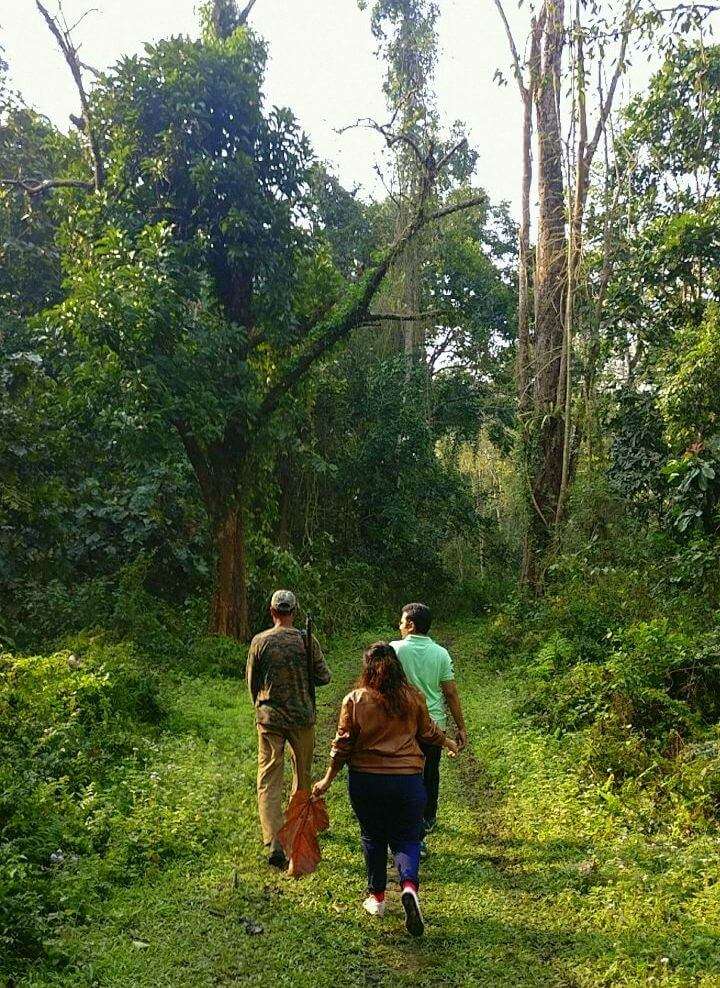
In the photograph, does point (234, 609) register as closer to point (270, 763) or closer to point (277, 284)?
point (277, 284)

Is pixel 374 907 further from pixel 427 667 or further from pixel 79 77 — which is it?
pixel 79 77

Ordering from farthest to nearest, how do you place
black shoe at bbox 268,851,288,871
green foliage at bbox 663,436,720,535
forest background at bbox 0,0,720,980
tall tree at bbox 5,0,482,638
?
tall tree at bbox 5,0,482,638 → green foliage at bbox 663,436,720,535 → forest background at bbox 0,0,720,980 → black shoe at bbox 268,851,288,871

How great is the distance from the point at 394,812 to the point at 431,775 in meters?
1.29

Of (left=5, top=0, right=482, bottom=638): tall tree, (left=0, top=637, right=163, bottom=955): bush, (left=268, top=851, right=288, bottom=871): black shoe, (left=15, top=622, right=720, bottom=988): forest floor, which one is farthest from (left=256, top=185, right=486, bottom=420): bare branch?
(left=268, top=851, right=288, bottom=871): black shoe

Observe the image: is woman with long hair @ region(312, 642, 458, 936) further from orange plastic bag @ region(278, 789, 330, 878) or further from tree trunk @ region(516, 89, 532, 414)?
tree trunk @ region(516, 89, 532, 414)

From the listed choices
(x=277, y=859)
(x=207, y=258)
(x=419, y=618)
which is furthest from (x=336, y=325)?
(x=277, y=859)

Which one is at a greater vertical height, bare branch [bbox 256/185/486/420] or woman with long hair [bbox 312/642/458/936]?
bare branch [bbox 256/185/486/420]

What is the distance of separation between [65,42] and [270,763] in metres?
11.2

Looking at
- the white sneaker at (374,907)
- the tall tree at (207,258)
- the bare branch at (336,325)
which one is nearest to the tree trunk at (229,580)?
the tall tree at (207,258)

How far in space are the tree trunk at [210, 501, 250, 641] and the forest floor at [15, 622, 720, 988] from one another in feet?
18.4

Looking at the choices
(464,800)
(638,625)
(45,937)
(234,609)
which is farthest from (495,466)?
(45,937)

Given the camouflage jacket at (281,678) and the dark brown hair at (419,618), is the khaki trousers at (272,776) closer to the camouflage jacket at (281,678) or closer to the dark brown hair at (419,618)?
the camouflage jacket at (281,678)

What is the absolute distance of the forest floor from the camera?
410 centimetres

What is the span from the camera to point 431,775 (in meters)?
5.68
